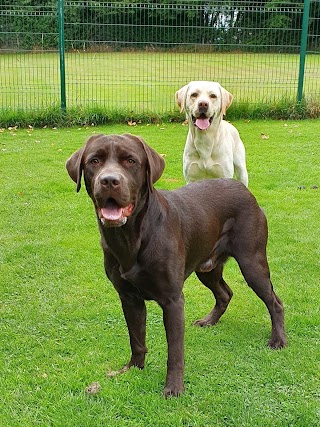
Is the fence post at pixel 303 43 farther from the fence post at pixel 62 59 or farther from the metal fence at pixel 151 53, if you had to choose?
the fence post at pixel 62 59

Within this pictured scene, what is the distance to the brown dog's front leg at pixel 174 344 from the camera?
3146mm

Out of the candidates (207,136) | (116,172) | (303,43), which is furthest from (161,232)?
(303,43)

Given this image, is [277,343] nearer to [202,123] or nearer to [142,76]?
[202,123]

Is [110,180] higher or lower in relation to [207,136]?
higher

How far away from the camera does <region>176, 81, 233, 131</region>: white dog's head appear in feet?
18.2

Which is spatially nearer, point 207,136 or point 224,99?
point 207,136

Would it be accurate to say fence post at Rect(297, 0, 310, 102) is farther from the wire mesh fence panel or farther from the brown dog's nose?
the brown dog's nose

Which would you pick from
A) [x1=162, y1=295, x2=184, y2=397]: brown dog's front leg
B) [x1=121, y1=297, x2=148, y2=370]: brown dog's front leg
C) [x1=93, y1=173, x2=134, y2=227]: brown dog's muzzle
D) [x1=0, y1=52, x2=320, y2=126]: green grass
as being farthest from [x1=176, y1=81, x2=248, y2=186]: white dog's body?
[x1=0, y1=52, x2=320, y2=126]: green grass

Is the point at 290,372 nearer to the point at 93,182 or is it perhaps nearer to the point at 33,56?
the point at 93,182

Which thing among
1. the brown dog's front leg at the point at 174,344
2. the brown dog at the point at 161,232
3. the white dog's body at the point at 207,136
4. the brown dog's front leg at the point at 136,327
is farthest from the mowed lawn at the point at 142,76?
the brown dog's front leg at the point at 174,344

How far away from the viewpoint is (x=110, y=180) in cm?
269

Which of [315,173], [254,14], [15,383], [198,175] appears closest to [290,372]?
[15,383]

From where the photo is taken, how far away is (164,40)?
507 inches

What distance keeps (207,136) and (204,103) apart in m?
0.32
